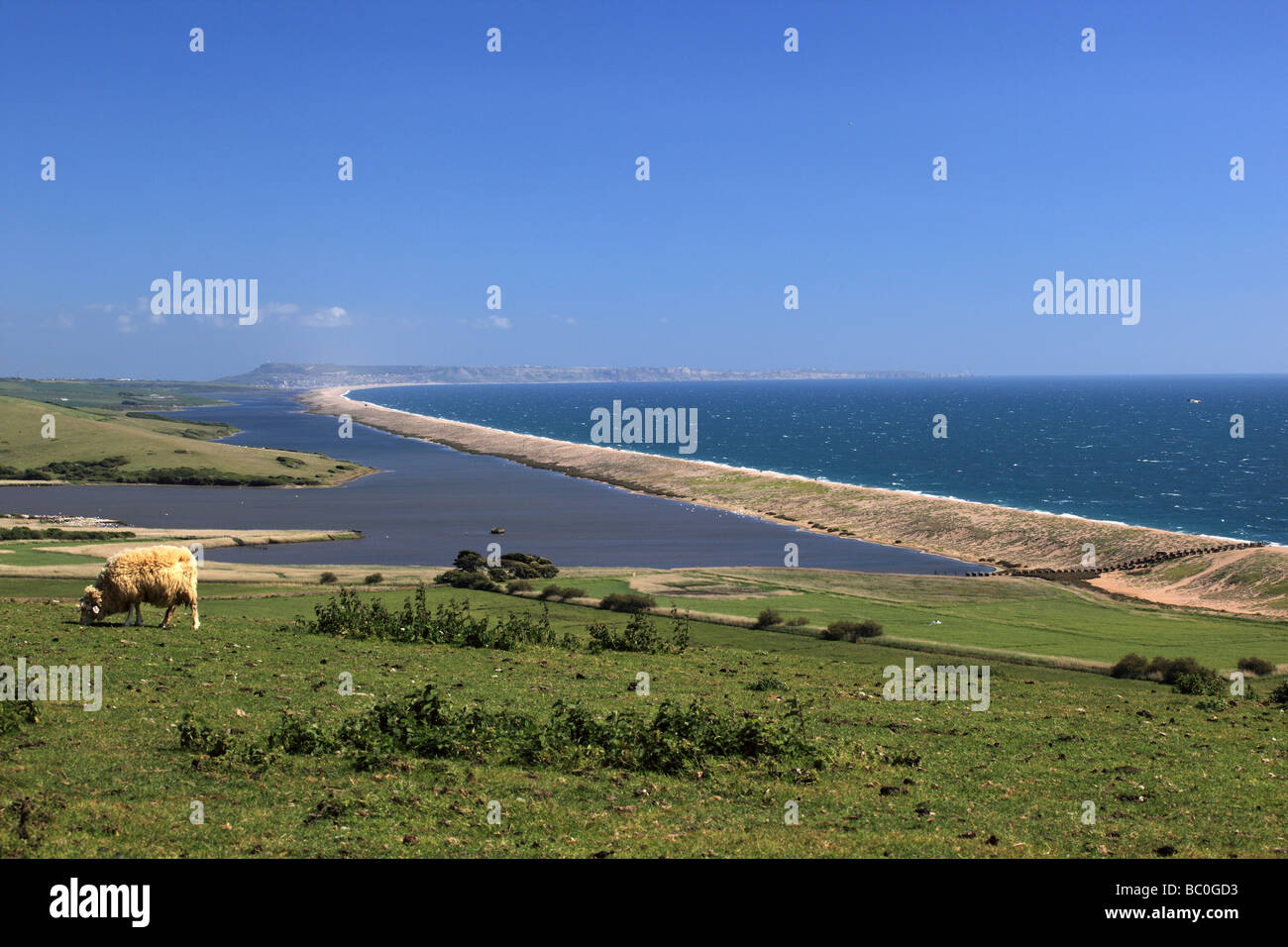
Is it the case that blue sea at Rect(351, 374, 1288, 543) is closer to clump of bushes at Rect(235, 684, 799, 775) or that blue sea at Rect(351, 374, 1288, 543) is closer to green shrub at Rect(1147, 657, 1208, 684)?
green shrub at Rect(1147, 657, 1208, 684)

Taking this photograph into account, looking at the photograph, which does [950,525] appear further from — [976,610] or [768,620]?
[768,620]

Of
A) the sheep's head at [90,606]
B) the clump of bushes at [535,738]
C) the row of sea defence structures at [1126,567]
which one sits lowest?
the row of sea defence structures at [1126,567]

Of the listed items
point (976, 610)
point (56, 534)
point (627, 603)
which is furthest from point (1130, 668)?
point (56, 534)

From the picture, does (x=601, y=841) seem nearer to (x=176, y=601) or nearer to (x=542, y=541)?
(x=176, y=601)

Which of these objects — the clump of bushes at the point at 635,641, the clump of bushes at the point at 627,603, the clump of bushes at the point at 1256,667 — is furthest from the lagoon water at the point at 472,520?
the clump of bushes at the point at 1256,667

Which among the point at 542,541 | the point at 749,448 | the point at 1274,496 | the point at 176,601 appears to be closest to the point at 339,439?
the point at 749,448

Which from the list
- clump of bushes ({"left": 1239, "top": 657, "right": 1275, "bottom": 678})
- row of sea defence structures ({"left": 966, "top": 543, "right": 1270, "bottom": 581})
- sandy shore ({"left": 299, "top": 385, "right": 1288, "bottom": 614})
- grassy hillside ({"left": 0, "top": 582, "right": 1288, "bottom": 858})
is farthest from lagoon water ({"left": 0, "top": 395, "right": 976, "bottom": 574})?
grassy hillside ({"left": 0, "top": 582, "right": 1288, "bottom": 858})

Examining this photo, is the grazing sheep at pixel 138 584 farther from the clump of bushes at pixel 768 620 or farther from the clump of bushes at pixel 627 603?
the clump of bushes at pixel 768 620

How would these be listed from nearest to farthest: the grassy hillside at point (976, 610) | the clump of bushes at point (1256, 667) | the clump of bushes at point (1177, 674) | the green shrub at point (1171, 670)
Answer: the clump of bushes at point (1177, 674), the green shrub at point (1171, 670), the clump of bushes at point (1256, 667), the grassy hillside at point (976, 610)
